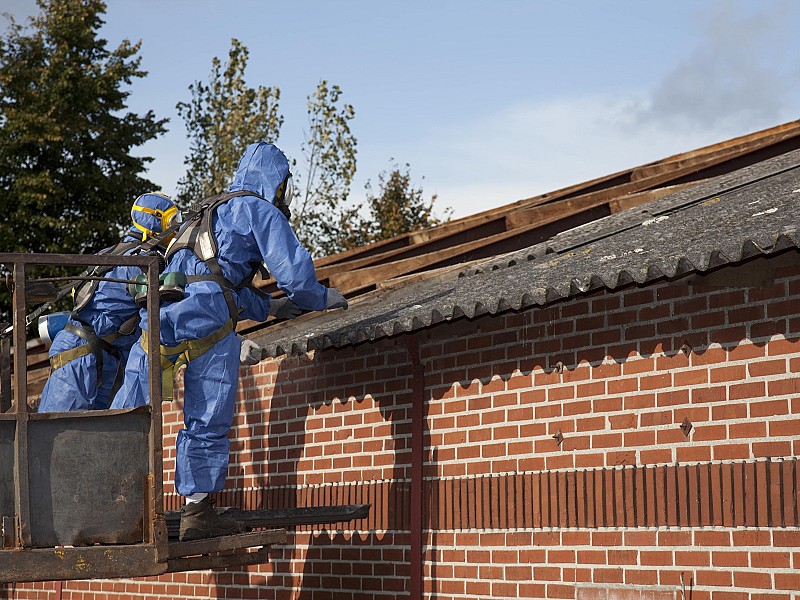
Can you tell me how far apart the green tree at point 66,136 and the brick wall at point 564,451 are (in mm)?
17759

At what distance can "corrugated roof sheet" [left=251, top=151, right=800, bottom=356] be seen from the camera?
604cm

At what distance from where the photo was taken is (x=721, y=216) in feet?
23.1

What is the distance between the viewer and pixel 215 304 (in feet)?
21.7

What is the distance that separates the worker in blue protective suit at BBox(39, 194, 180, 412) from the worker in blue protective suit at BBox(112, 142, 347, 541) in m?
0.77

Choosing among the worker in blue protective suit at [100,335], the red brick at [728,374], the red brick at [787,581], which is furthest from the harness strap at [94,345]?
the red brick at [787,581]

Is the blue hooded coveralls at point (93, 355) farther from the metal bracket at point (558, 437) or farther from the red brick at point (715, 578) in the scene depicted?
the red brick at point (715, 578)

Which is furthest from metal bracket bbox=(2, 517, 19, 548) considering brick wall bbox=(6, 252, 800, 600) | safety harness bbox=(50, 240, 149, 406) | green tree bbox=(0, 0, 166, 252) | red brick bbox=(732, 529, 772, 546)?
green tree bbox=(0, 0, 166, 252)

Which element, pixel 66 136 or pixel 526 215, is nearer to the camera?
pixel 526 215

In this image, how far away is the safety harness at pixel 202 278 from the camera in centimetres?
661

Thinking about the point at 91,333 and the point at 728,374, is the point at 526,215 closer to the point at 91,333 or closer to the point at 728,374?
the point at 91,333

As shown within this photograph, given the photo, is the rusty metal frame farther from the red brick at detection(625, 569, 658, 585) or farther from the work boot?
the red brick at detection(625, 569, 658, 585)

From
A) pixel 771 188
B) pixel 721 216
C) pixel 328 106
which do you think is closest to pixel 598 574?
pixel 721 216

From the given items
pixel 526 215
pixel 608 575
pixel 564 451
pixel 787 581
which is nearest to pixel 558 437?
pixel 564 451

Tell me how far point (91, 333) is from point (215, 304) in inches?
55.9
